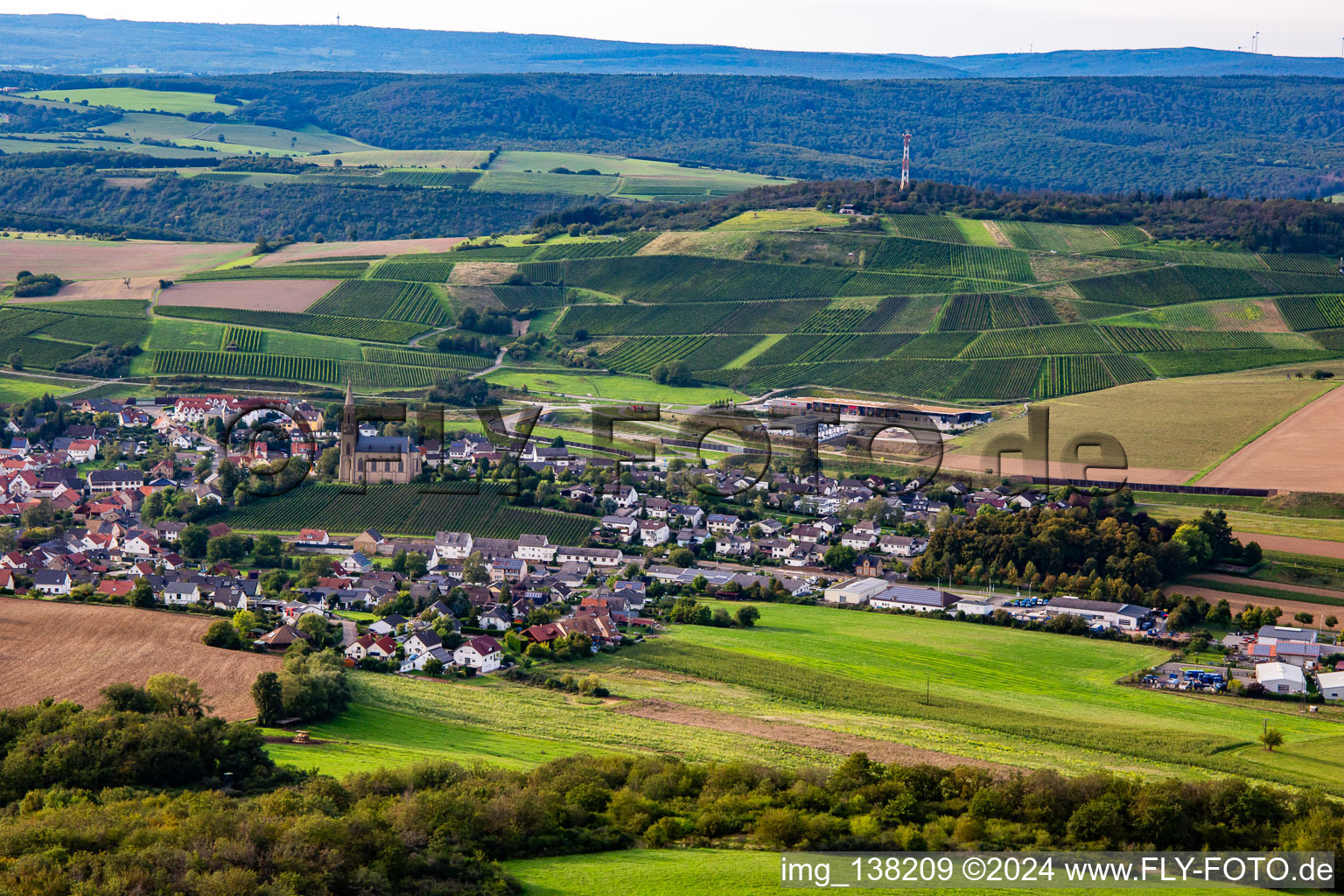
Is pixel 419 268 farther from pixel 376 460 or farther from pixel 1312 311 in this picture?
pixel 1312 311

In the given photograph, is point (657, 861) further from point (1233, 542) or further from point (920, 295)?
point (920, 295)

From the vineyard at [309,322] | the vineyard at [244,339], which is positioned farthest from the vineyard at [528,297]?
the vineyard at [244,339]

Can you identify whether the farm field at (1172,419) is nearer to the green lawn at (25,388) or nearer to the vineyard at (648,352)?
the vineyard at (648,352)

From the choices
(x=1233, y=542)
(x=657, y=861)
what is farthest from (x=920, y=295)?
(x=657, y=861)

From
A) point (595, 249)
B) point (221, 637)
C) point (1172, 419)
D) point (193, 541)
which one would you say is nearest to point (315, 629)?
point (221, 637)

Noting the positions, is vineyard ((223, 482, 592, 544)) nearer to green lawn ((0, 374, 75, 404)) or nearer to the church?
the church

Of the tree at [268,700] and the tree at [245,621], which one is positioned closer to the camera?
the tree at [268,700]
